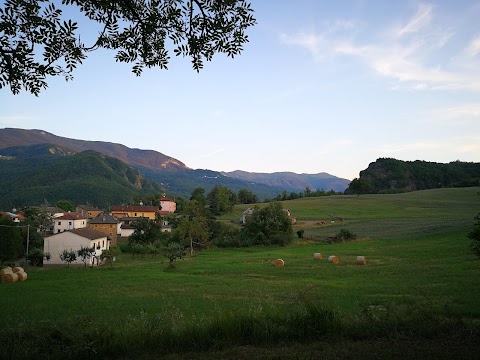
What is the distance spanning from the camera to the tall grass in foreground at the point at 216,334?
7555 mm

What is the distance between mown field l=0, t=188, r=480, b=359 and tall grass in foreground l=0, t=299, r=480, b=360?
0.02m

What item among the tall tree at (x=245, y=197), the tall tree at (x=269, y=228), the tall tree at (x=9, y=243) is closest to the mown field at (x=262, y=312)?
the tall tree at (x=269, y=228)

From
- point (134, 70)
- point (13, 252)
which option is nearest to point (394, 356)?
point (134, 70)

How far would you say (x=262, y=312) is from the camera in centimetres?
959

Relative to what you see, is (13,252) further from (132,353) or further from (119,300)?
(132,353)

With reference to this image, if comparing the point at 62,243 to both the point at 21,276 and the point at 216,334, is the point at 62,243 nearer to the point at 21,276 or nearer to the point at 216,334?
the point at 21,276

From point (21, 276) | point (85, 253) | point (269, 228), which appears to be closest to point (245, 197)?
point (269, 228)

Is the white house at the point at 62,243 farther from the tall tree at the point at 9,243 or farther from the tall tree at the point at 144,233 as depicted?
the tall tree at the point at 144,233

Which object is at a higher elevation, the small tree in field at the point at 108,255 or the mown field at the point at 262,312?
the mown field at the point at 262,312

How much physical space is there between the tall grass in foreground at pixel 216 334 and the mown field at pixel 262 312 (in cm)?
2

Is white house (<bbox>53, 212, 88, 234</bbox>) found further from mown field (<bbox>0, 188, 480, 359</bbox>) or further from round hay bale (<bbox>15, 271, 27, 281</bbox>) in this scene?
round hay bale (<bbox>15, 271, 27, 281</bbox>)

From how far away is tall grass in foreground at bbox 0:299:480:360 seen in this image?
755 centimetres

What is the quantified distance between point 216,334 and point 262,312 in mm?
1753

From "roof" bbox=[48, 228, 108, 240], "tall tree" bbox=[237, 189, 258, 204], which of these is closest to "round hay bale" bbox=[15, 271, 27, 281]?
"roof" bbox=[48, 228, 108, 240]
